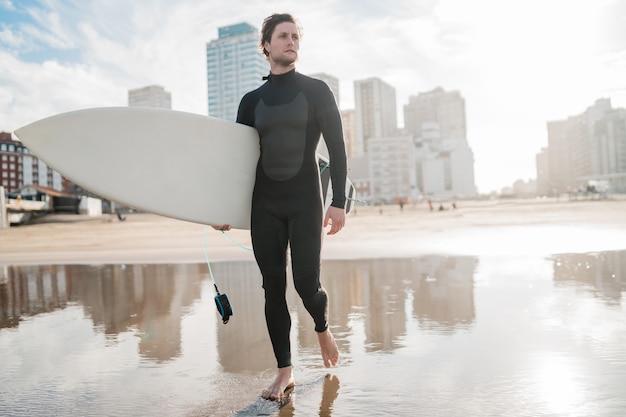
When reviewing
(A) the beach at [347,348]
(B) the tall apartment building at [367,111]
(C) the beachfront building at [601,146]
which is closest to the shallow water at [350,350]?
(A) the beach at [347,348]

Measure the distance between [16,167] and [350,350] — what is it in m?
110

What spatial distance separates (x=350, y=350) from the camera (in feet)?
10.7

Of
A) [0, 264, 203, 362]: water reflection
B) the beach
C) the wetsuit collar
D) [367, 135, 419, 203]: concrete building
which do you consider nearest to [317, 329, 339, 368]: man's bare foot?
the beach

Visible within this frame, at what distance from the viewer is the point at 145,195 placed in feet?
9.98

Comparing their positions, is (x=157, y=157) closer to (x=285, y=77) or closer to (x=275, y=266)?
(x=285, y=77)

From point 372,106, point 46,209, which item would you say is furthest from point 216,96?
point 46,209

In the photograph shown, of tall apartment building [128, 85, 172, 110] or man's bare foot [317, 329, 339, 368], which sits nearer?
man's bare foot [317, 329, 339, 368]

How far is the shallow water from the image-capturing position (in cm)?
238

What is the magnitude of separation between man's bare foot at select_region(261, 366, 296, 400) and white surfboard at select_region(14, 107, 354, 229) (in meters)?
0.86

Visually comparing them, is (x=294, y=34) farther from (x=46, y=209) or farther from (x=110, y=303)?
(x=46, y=209)

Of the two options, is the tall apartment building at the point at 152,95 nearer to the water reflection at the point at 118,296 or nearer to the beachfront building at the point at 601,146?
the beachfront building at the point at 601,146

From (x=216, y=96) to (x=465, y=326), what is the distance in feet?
561

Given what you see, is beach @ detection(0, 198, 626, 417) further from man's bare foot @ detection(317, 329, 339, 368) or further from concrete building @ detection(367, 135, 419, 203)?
concrete building @ detection(367, 135, 419, 203)

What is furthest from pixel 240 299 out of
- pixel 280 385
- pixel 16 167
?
pixel 16 167
